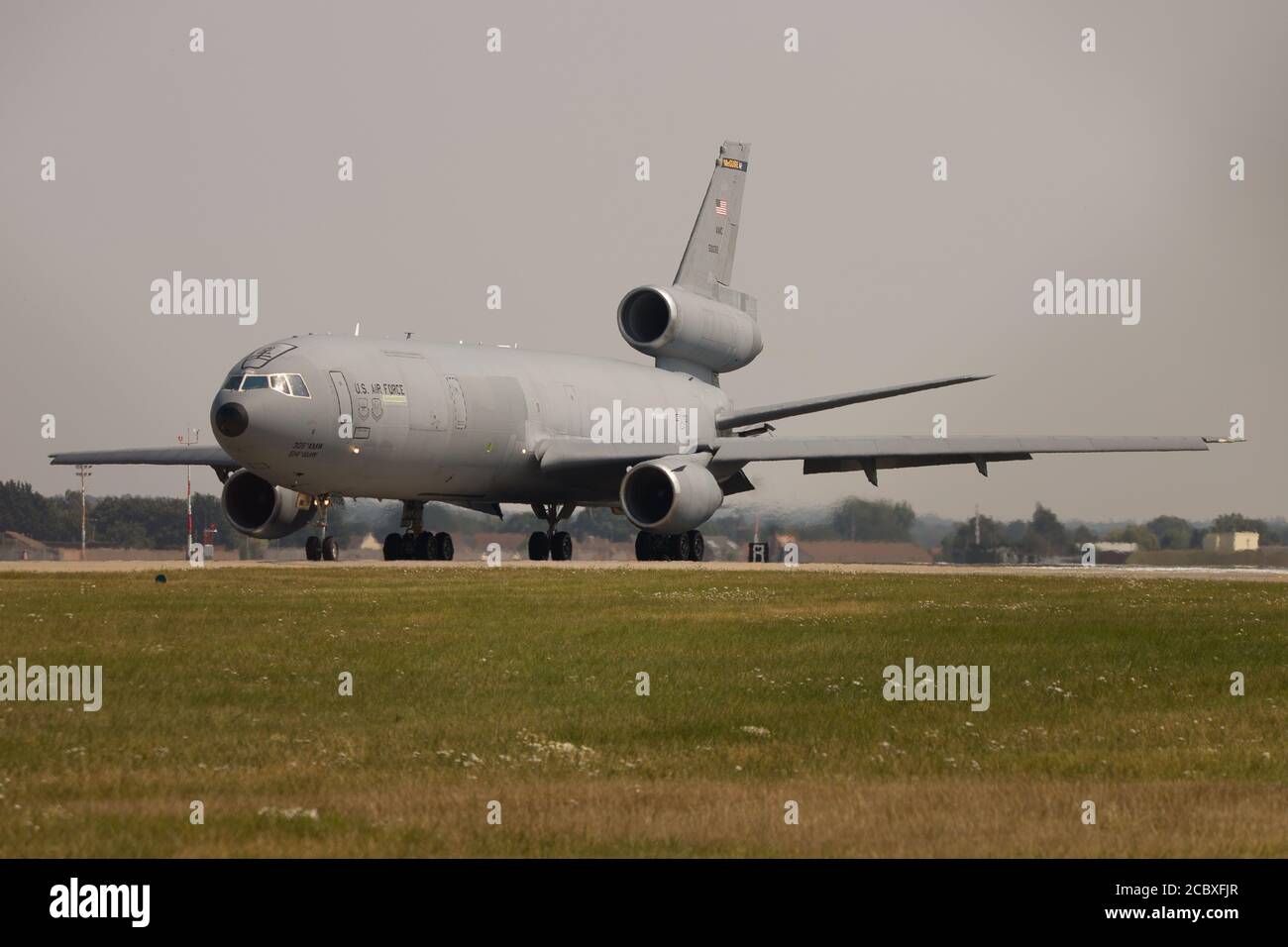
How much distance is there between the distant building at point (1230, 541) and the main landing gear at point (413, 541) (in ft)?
83.8

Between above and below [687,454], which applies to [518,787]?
below

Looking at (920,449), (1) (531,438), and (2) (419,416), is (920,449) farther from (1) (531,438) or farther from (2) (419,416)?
(2) (419,416)

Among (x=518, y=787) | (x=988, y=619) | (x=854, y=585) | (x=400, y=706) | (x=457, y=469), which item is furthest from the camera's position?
(x=457, y=469)

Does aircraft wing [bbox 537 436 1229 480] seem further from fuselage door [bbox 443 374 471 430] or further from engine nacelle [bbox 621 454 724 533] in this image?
fuselage door [bbox 443 374 471 430]

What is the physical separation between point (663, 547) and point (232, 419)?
14.7 m

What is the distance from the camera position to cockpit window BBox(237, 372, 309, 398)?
38.1 meters

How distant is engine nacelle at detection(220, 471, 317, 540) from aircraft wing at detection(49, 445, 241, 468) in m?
0.59

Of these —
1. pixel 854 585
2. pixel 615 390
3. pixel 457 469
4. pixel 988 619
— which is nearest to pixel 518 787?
pixel 988 619

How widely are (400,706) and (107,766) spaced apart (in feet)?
11.5

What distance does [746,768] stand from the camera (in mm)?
12984

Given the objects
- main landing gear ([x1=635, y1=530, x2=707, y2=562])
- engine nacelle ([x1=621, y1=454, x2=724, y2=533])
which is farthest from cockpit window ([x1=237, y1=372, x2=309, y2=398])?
main landing gear ([x1=635, y1=530, x2=707, y2=562])
